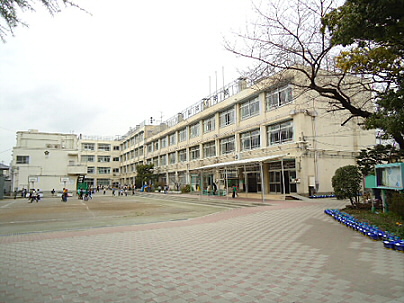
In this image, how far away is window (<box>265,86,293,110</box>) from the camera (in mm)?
21977

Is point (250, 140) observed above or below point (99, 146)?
below

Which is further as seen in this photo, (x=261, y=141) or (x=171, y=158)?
(x=171, y=158)

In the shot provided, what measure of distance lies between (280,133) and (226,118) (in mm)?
9168

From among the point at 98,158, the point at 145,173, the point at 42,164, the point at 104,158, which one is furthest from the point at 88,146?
the point at 145,173

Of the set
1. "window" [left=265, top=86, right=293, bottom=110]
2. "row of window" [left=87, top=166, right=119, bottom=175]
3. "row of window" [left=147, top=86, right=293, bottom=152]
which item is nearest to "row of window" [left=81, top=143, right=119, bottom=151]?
"row of window" [left=87, top=166, right=119, bottom=175]

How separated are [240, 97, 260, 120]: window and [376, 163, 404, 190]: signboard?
55.8ft

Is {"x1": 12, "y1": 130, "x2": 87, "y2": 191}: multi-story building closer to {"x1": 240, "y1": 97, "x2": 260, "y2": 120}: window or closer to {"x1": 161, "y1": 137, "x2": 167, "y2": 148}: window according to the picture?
{"x1": 161, "y1": 137, "x2": 167, "y2": 148}: window

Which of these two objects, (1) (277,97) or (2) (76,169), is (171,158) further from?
(1) (277,97)

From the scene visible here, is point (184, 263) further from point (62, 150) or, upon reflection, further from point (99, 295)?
point (62, 150)

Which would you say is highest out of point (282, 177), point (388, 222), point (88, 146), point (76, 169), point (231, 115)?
point (88, 146)

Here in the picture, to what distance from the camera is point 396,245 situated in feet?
17.6

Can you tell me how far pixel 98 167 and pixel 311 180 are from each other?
62240 mm

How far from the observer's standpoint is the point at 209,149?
3484 centimetres

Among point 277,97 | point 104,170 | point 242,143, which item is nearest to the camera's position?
point 277,97
